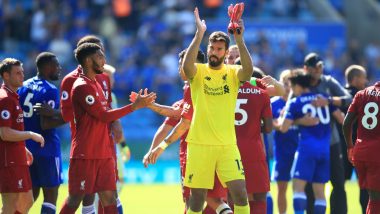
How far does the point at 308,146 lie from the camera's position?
1328 cm

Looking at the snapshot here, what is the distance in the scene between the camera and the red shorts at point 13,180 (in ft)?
36.6

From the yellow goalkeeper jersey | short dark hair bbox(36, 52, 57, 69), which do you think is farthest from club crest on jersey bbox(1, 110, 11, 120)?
the yellow goalkeeper jersey

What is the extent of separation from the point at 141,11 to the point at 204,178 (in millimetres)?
18370

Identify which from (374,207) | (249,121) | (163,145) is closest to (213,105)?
(163,145)

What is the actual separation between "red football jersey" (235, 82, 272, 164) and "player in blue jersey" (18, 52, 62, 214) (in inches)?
95.8

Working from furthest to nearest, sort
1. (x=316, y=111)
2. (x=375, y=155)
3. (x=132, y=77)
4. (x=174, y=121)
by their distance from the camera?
(x=132, y=77) < (x=316, y=111) < (x=174, y=121) < (x=375, y=155)

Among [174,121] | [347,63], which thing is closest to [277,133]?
[174,121]

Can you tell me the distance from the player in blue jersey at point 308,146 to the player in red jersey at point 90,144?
3.45 metres

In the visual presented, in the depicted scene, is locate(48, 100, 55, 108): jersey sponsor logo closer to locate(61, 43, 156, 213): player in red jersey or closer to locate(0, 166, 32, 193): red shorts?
locate(0, 166, 32, 193): red shorts

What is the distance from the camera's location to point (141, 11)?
2834 centimetres

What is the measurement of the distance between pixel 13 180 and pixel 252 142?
296cm

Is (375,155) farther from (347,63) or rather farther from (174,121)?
(347,63)

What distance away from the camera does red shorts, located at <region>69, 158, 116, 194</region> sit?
35.1ft

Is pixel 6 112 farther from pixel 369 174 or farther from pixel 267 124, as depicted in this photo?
pixel 369 174
